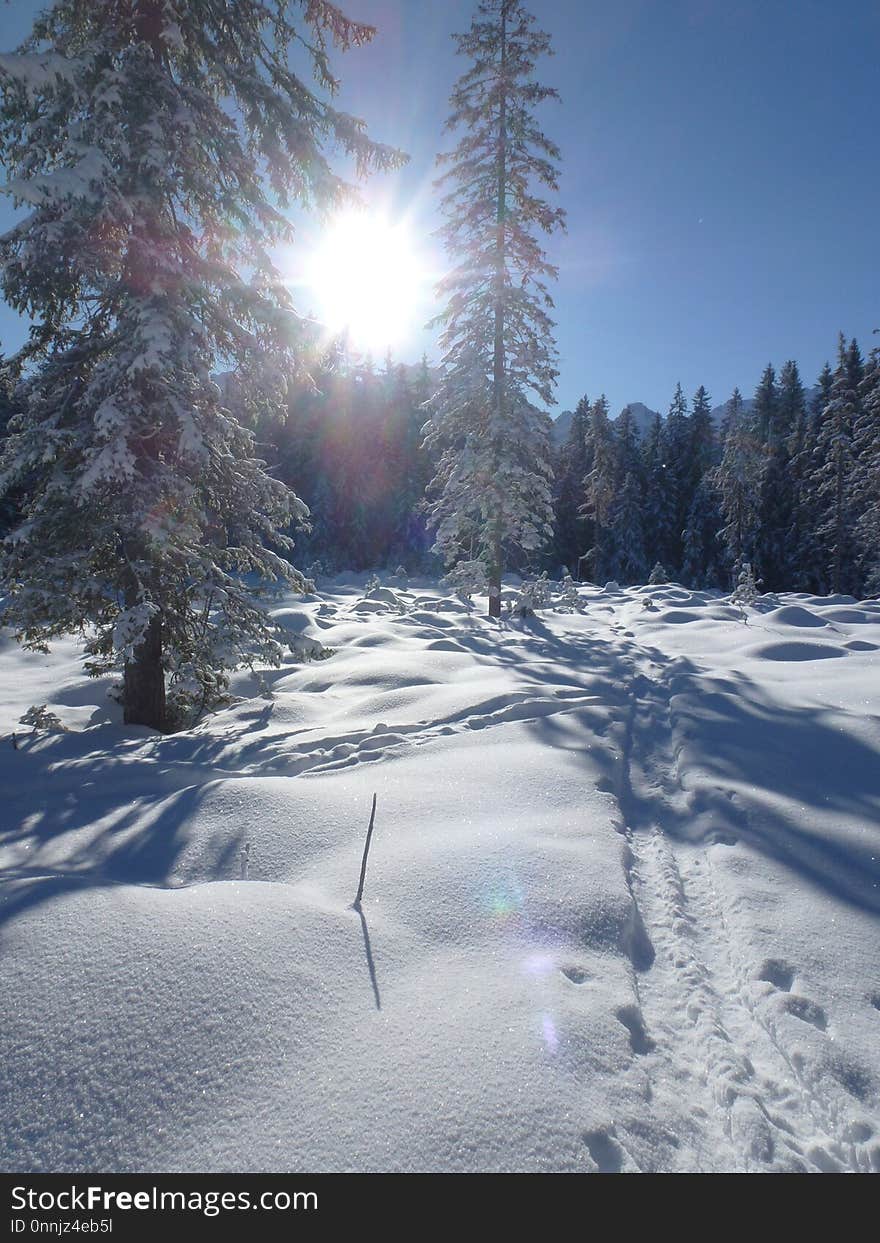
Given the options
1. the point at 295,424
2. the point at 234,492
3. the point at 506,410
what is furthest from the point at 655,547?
the point at 234,492

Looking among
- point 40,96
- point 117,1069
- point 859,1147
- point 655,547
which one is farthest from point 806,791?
point 655,547

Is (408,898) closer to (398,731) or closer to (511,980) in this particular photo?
(511,980)

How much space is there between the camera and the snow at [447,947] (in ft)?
6.58

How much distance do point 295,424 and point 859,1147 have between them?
40.6 meters

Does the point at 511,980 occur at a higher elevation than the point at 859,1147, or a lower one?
higher

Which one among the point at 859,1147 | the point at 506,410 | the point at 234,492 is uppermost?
the point at 506,410

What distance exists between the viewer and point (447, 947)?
115 inches

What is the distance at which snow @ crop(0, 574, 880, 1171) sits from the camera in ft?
6.58

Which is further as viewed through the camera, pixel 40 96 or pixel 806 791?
pixel 40 96

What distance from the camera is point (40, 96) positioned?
5691 mm
